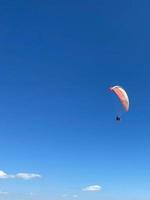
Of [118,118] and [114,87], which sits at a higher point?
[114,87]

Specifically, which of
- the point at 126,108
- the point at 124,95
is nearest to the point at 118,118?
the point at 126,108

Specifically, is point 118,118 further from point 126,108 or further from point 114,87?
point 114,87

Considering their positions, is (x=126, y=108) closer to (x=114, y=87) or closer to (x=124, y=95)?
(x=124, y=95)

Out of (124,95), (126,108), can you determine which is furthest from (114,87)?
(126,108)

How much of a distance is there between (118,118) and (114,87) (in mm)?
5345

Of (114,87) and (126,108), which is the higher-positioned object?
Answer: (114,87)

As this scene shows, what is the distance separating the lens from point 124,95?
25.6m

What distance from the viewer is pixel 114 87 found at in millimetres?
25547

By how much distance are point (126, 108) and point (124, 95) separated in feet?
7.80

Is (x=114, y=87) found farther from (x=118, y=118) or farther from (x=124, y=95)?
(x=118, y=118)

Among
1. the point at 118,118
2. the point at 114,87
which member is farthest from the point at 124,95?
the point at 118,118

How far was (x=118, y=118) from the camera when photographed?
2477 centimetres

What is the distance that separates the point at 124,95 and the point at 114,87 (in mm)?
2232
